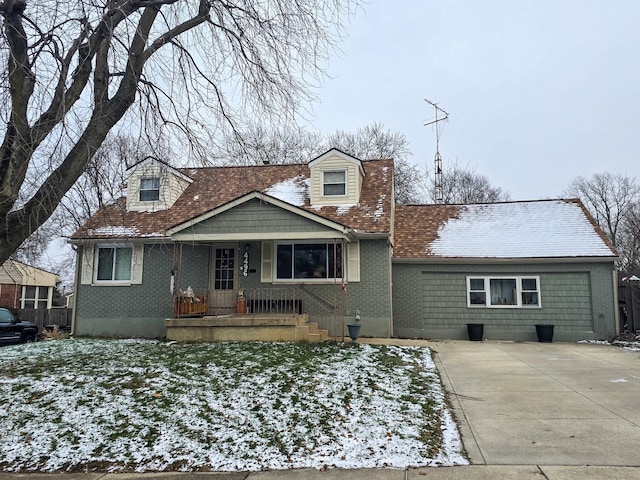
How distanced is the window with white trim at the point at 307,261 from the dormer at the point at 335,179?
1.82 metres

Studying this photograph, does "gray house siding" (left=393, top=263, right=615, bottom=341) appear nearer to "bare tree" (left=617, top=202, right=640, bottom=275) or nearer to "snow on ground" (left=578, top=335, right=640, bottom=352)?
"snow on ground" (left=578, top=335, right=640, bottom=352)

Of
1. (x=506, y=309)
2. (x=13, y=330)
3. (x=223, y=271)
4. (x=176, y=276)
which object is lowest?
(x=13, y=330)

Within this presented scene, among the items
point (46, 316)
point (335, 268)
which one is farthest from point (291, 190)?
point (46, 316)

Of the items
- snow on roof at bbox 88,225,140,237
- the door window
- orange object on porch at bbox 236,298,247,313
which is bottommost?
orange object on porch at bbox 236,298,247,313

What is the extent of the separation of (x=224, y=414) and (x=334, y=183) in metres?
10.7

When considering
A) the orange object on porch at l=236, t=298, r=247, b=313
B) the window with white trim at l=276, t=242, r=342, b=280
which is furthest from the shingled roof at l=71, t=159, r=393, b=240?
the orange object on porch at l=236, t=298, r=247, b=313

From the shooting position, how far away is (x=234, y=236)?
45.2 feet

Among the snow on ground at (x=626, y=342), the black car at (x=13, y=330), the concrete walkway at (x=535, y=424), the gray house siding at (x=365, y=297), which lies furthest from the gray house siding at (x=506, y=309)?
the black car at (x=13, y=330)

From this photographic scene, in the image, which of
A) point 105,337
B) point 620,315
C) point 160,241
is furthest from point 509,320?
point 105,337

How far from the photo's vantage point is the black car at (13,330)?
15.7 meters

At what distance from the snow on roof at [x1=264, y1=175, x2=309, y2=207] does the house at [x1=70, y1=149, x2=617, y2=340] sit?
0.07m

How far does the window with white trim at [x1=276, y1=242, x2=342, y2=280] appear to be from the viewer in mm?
14766

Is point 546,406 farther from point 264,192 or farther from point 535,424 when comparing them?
point 264,192

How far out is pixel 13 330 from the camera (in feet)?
52.4
